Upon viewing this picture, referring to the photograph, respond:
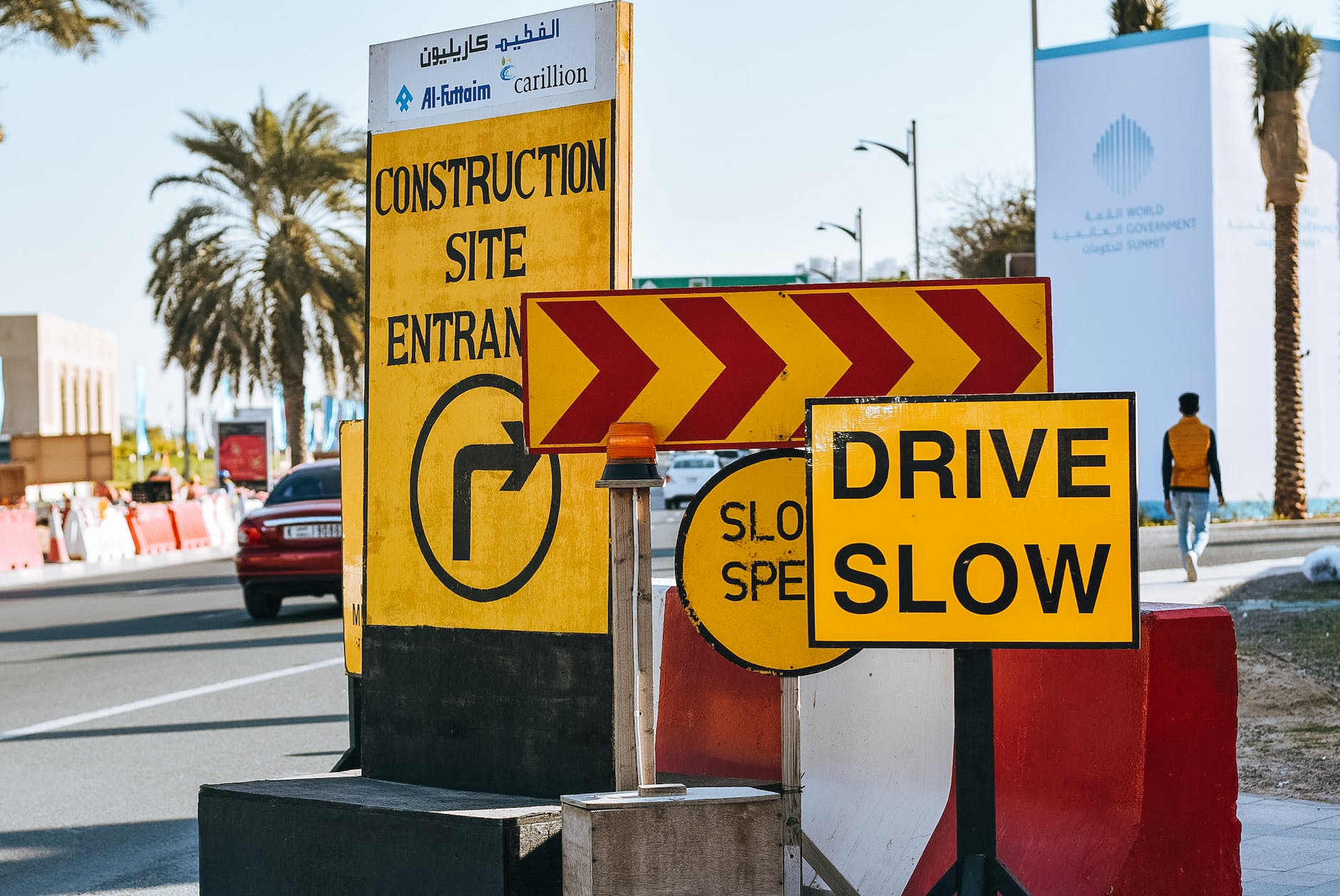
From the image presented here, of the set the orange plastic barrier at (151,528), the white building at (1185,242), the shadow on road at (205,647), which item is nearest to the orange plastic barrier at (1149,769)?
the shadow on road at (205,647)

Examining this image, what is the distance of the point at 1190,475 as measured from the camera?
14906mm

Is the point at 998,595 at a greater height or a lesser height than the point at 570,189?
lesser

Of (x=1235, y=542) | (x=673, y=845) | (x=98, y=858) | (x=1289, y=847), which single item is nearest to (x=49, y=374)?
(x=1235, y=542)

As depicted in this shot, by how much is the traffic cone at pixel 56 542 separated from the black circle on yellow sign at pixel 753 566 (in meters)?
25.3

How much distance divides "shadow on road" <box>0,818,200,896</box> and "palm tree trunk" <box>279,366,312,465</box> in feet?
84.5

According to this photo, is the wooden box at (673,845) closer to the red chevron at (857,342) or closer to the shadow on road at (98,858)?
the red chevron at (857,342)

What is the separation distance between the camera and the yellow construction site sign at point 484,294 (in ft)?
14.7

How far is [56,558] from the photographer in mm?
26969

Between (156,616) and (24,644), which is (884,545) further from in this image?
(156,616)

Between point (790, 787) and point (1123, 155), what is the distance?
95.1 ft

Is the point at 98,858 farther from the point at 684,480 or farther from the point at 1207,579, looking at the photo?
the point at 684,480

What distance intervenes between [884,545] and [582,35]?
6.30 ft

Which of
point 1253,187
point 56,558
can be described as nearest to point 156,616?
point 56,558

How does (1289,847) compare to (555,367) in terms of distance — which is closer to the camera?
(555,367)
